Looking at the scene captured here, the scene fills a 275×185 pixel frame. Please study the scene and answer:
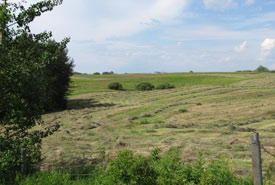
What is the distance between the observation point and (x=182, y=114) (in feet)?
82.7

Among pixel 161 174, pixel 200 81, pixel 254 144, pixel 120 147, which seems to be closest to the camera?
pixel 254 144

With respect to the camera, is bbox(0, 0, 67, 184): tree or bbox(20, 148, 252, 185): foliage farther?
bbox(0, 0, 67, 184): tree

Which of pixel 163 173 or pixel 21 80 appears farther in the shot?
pixel 21 80

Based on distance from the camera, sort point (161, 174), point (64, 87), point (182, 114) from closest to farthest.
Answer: point (161, 174)
point (182, 114)
point (64, 87)

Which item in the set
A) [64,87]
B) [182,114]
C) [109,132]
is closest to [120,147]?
[109,132]

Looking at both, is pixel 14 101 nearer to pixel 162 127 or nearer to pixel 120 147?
pixel 120 147

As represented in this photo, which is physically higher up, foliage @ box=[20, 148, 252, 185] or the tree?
the tree

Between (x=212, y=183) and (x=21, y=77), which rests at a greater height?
(x=21, y=77)

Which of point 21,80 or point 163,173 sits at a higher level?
point 21,80

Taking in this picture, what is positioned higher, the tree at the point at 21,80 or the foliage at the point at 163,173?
the tree at the point at 21,80

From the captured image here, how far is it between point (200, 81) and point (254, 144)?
219 ft

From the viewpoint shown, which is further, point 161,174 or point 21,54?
point 21,54

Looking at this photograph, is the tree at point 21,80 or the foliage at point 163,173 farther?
the tree at point 21,80

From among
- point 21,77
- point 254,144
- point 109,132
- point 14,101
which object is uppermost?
point 21,77
